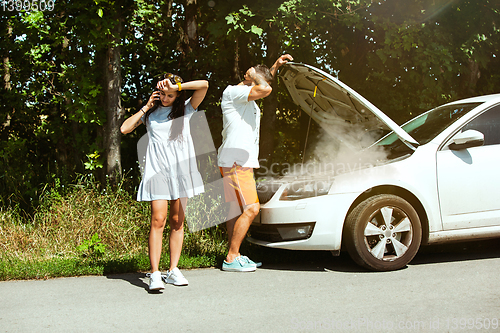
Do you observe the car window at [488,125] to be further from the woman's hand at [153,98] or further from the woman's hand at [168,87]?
the woman's hand at [153,98]

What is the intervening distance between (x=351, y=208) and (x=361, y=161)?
692mm

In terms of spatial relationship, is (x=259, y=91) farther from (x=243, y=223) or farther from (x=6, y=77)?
(x=6, y=77)

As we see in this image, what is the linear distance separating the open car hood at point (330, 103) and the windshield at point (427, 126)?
27cm

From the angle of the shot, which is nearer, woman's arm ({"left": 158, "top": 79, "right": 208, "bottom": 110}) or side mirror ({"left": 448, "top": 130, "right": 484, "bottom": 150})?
woman's arm ({"left": 158, "top": 79, "right": 208, "bottom": 110})

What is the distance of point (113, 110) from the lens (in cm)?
637

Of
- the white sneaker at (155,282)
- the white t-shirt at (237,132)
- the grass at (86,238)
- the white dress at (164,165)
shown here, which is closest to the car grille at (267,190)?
the white t-shirt at (237,132)

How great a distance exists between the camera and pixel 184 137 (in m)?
4.04

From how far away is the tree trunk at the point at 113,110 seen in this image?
6285 millimetres

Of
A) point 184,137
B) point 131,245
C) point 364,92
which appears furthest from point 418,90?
point 131,245

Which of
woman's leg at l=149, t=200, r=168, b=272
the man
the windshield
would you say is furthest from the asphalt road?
the windshield

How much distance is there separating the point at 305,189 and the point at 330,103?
1327 mm

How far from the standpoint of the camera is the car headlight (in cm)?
431

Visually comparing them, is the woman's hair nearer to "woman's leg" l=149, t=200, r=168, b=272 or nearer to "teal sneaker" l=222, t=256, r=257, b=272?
"woman's leg" l=149, t=200, r=168, b=272

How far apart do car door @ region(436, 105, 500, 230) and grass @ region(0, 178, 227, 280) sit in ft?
8.23
